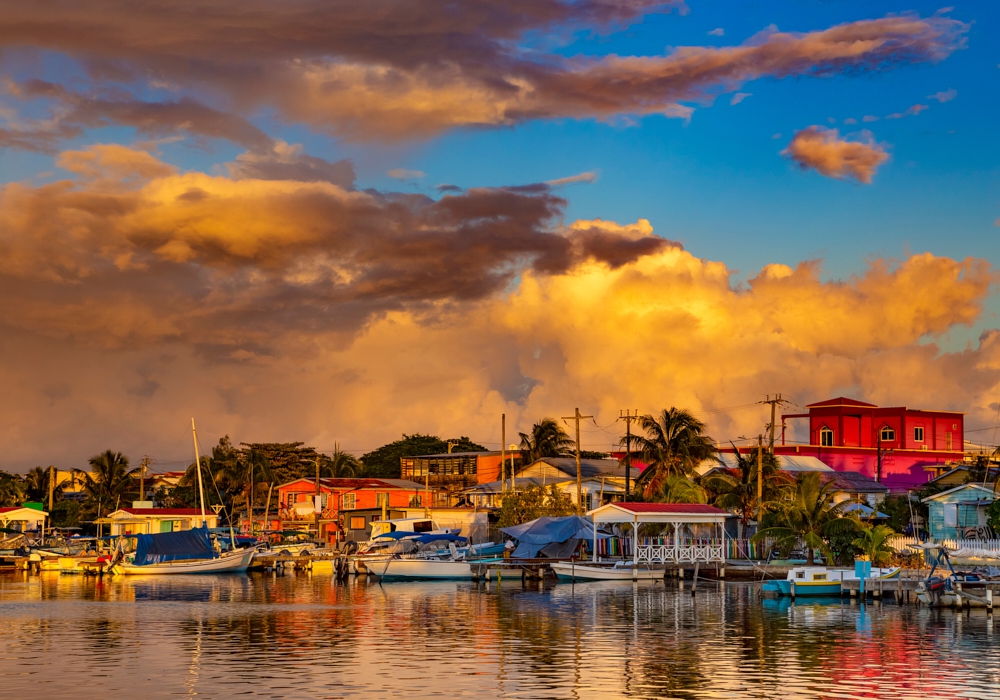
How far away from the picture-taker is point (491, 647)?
38.4 m

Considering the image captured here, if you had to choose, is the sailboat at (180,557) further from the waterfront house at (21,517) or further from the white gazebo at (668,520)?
the waterfront house at (21,517)

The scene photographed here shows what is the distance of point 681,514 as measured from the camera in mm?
73438

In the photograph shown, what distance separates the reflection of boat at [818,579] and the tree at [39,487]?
351ft

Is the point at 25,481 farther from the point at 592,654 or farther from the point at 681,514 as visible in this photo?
the point at 592,654

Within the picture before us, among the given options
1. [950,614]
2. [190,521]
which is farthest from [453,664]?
[190,521]

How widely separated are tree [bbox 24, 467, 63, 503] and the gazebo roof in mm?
90281

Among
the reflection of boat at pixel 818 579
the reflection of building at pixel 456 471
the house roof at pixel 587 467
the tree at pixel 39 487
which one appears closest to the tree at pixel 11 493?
the tree at pixel 39 487

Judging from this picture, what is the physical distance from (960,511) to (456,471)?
6109 cm

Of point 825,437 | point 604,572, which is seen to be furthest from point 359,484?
point 825,437

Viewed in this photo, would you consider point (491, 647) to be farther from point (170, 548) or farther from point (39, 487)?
point (39, 487)

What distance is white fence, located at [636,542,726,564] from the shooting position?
74275 millimetres

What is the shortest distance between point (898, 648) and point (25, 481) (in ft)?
417

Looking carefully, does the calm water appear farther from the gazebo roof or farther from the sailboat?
the sailboat

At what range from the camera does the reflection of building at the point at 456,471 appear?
409 feet
